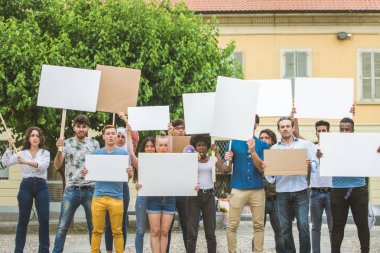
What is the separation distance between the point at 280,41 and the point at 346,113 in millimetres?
15683

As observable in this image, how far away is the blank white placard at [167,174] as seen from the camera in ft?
36.3

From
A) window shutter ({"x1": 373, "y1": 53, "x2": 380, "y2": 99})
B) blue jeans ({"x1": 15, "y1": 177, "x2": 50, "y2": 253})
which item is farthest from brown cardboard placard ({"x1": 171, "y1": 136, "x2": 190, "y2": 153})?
window shutter ({"x1": 373, "y1": 53, "x2": 380, "y2": 99})

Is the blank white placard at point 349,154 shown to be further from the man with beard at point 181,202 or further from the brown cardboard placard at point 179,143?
the man with beard at point 181,202

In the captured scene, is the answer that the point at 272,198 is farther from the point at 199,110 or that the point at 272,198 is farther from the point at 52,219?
the point at 52,219

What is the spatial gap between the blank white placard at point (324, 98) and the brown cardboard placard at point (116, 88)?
2.34 meters

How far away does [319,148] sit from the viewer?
11.4 meters

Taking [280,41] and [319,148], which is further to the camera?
[280,41]

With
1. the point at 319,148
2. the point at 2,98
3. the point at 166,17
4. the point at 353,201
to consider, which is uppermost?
the point at 166,17

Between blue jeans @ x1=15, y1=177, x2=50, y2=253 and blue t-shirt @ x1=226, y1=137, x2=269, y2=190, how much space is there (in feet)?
8.31

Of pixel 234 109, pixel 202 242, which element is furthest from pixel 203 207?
pixel 202 242

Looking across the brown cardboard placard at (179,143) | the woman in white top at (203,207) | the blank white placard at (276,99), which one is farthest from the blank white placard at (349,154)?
the brown cardboard placard at (179,143)

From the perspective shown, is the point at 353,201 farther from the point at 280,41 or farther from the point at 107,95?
the point at 280,41

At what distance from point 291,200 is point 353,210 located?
0.82 m

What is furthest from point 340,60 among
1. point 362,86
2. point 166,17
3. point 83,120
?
point 83,120
